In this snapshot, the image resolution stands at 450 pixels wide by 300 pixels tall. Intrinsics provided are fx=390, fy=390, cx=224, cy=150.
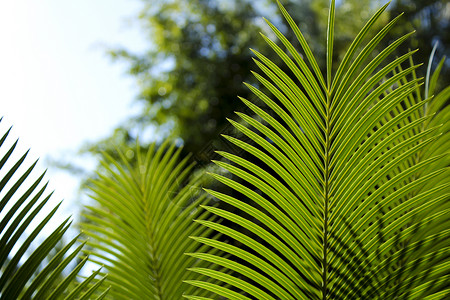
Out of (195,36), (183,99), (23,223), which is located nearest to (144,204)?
(23,223)

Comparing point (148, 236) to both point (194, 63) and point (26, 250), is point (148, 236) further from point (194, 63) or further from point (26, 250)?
point (194, 63)

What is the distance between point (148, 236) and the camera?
102 centimetres

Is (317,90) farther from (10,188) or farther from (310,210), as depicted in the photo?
(10,188)

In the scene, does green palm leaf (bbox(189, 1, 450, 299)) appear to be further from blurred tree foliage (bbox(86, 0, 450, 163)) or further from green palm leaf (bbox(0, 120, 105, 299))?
blurred tree foliage (bbox(86, 0, 450, 163))

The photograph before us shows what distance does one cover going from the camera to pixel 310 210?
1.95ft

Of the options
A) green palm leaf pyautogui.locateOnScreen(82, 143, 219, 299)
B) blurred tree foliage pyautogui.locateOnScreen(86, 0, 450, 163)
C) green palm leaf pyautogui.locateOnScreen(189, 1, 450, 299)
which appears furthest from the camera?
blurred tree foliage pyautogui.locateOnScreen(86, 0, 450, 163)

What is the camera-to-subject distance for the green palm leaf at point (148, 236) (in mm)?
935

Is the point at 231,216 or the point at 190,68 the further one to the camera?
the point at 190,68

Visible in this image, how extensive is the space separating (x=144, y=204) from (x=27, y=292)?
20.4 inches

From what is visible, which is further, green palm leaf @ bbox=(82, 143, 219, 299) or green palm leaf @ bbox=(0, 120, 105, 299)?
green palm leaf @ bbox=(82, 143, 219, 299)

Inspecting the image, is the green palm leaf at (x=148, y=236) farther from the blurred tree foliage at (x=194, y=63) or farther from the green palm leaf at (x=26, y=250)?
the blurred tree foliage at (x=194, y=63)

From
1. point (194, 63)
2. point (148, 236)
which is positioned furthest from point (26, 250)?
point (194, 63)

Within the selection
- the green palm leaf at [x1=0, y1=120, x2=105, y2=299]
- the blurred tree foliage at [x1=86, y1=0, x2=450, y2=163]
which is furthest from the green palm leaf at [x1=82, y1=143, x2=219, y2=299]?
the blurred tree foliage at [x1=86, y1=0, x2=450, y2=163]

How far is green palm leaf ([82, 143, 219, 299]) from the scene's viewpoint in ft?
3.07
